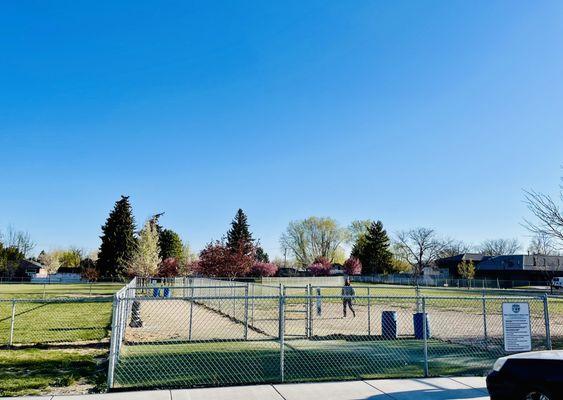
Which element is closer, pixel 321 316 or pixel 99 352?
pixel 99 352

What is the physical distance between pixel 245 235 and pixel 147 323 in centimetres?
5489

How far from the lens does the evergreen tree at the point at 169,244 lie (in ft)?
231

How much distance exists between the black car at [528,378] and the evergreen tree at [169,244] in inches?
2593

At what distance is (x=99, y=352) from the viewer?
37.1ft

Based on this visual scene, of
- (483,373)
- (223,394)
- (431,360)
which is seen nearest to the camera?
(223,394)

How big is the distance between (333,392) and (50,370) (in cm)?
545

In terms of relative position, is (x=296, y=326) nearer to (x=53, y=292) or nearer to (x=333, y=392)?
(x=333, y=392)

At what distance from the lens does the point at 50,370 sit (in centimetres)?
901

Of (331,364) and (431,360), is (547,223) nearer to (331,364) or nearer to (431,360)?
(431,360)

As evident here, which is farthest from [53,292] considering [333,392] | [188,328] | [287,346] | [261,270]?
[333,392]

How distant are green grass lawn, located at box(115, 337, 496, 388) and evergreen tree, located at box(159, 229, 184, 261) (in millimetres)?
59168

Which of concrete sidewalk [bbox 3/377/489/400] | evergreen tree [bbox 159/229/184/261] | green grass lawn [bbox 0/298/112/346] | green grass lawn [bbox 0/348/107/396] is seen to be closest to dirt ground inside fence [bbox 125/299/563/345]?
green grass lawn [bbox 0/298/112/346]

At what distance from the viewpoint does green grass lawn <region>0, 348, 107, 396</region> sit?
25.0 feet

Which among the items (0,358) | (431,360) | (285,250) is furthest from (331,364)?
(285,250)
